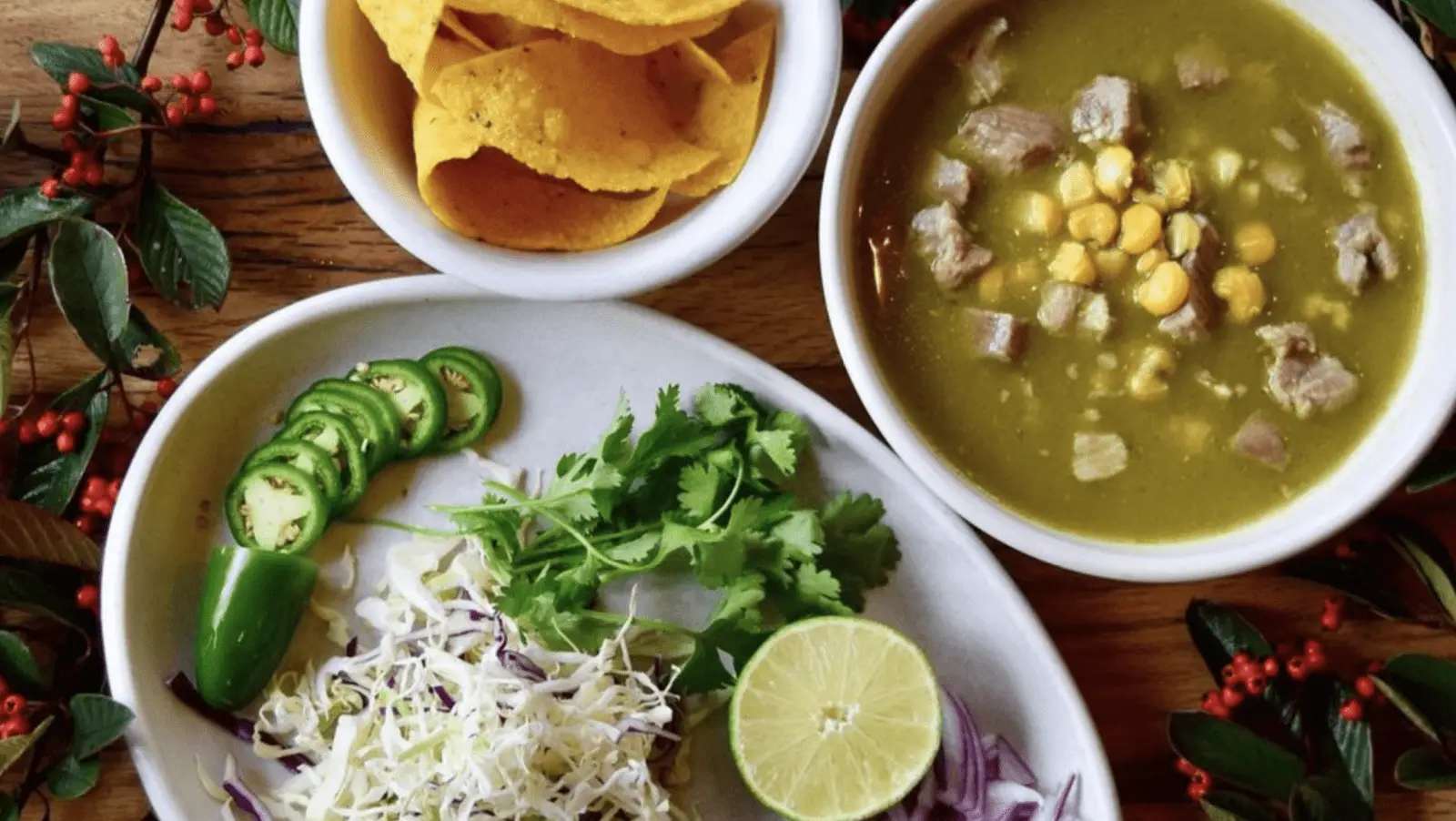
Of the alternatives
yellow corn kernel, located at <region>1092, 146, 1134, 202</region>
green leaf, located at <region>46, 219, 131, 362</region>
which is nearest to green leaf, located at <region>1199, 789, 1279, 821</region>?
yellow corn kernel, located at <region>1092, 146, 1134, 202</region>

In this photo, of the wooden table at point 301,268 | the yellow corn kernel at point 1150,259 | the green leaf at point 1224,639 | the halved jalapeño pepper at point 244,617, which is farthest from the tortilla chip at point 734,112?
the green leaf at point 1224,639

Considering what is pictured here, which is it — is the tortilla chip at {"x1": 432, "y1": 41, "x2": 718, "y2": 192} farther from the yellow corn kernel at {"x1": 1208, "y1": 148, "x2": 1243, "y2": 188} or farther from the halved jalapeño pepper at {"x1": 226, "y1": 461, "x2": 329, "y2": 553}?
the yellow corn kernel at {"x1": 1208, "y1": 148, "x2": 1243, "y2": 188}

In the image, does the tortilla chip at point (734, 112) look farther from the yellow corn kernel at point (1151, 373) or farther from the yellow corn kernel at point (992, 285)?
the yellow corn kernel at point (1151, 373)

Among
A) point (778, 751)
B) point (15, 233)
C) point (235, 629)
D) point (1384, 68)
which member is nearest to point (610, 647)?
point (778, 751)

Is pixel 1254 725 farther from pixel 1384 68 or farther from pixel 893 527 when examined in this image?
pixel 1384 68

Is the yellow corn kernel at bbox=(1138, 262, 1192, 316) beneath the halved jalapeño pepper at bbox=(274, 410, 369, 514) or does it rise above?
above

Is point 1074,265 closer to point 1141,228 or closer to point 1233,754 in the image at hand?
point 1141,228

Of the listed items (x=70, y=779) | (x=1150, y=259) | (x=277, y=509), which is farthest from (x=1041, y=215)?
(x=70, y=779)
